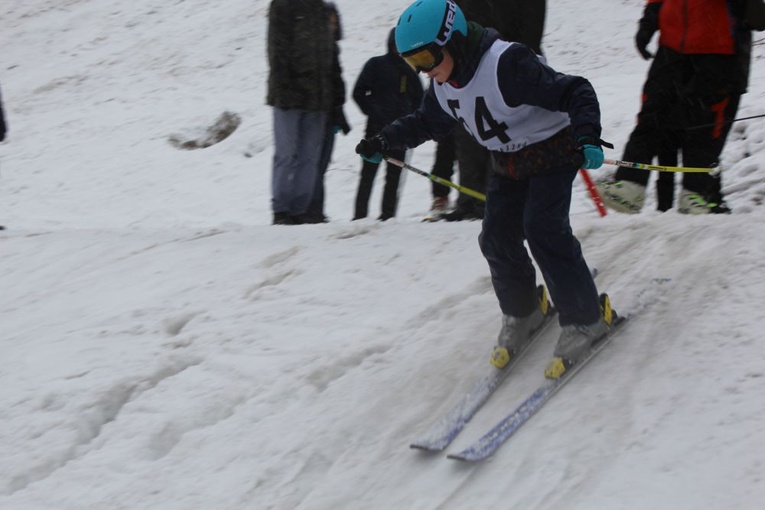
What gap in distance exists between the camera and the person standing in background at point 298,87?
6.83m

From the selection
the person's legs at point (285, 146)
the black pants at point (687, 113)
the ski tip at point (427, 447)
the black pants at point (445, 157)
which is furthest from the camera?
the black pants at point (445, 157)

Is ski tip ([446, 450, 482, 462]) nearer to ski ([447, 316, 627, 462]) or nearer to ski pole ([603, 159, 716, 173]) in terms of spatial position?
ski ([447, 316, 627, 462])

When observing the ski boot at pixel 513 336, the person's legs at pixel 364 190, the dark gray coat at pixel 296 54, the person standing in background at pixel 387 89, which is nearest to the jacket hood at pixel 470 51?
the ski boot at pixel 513 336

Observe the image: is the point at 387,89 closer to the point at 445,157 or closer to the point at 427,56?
the point at 445,157

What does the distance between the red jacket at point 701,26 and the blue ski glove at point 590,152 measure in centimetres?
250

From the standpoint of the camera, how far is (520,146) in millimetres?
3725

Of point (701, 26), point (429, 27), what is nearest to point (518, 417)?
point (429, 27)

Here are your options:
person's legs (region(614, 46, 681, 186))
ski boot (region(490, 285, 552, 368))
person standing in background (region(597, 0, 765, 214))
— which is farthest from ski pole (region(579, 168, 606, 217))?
ski boot (region(490, 285, 552, 368))

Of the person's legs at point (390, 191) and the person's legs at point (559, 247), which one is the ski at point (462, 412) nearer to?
the person's legs at point (559, 247)

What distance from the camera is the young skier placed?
3.50 m

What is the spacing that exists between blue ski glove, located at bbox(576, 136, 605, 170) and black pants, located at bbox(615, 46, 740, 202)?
2523 millimetres

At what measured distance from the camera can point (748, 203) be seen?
21.8ft

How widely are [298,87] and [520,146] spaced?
3.49 meters

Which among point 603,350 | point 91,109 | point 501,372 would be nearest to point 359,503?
point 501,372
